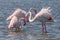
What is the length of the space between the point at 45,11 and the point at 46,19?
36cm

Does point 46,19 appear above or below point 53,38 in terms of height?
Result: above

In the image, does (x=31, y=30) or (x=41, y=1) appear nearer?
(x=31, y=30)

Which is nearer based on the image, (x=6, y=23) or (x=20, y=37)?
(x=20, y=37)

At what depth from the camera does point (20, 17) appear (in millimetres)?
13305

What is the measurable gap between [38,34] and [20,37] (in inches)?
33.4

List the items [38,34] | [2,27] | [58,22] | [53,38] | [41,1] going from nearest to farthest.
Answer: [53,38], [38,34], [2,27], [58,22], [41,1]

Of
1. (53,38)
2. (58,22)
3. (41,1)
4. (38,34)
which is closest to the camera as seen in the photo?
(53,38)

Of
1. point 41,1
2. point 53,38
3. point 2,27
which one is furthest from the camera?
point 41,1

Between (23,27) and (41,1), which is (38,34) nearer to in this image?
(23,27)

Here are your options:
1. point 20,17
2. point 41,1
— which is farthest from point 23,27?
point 41,1

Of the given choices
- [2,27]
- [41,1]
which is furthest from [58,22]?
[41,1]

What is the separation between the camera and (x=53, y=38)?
1123 centimetres

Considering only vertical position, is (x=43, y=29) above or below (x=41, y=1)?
below

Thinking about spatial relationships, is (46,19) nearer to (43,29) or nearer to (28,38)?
(43,29)
